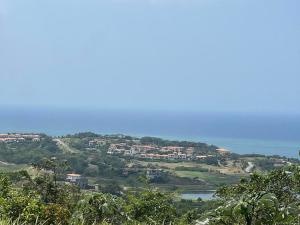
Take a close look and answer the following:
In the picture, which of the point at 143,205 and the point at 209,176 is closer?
the point at 143,205

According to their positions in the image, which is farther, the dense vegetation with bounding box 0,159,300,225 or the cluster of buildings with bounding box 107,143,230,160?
the cluster of buildings with bounding box 107,143,230,160

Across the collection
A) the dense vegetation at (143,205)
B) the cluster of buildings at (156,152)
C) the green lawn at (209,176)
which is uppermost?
the dense vegetation at (143,205)

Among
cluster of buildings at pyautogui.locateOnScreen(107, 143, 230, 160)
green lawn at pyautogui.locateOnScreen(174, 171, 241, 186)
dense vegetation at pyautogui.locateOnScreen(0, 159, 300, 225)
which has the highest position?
dense vegetation at pyautogui.locateOnScreen(0, 159, 300, 225)

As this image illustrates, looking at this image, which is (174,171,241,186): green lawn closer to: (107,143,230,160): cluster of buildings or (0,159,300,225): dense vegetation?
(107,143,230,160): cluster of buildings

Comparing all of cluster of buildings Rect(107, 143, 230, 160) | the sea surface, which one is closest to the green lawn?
cluster of buildings Rect(107, 143, 230, 160)

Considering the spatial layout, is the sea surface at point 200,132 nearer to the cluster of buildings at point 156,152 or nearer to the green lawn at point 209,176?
the cluster of buildings at point 156,152

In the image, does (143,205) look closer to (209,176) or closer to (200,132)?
(209,176)

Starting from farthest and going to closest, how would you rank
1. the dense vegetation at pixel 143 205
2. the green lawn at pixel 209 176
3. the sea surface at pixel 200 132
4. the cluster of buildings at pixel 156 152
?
the sea surface at pixel 200 132, the cluster of buildings at pixel 156 152, the green lawn at pixel 209 176, the dense vegetation at pixel 143 205

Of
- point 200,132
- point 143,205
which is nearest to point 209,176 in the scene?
point 143,205

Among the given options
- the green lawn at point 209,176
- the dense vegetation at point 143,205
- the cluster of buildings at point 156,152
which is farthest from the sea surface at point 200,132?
the dense vegetation at point 143,205

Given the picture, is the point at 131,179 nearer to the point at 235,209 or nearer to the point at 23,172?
the point at 23,172

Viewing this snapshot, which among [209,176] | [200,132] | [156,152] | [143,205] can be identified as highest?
[143,205]

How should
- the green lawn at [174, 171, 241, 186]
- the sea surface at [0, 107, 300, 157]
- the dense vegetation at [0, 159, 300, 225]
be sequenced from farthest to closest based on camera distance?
the sea surface at [0, 107, 300, 157]
the green lawn at [174, 171, 241, 186]
the dense vegetation at [0, 159, 300, 225]

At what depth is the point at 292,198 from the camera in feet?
20.2
